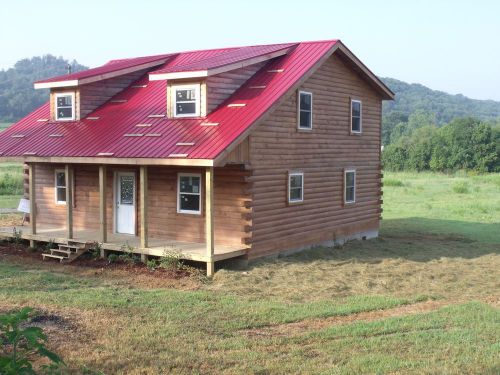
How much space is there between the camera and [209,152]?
1490 centimetres

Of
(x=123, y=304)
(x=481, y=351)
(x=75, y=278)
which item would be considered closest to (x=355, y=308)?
(x=481, y=351)

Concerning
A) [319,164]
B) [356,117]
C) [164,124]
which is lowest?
[319,164]

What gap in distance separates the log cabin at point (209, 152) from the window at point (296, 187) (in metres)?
0.04

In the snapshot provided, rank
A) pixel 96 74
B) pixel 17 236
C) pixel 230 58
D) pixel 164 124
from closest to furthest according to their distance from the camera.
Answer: pixel 164 124 < pixel 230 58 < pixel 17 236 < pixel 96 74

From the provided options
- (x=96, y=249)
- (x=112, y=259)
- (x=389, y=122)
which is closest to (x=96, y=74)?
(x=96, y=249)

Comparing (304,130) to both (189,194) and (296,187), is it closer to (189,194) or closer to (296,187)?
(296,187)

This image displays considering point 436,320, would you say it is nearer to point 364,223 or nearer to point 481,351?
point 481,351

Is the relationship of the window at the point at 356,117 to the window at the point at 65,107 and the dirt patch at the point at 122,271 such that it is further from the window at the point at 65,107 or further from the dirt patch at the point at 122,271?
the window at the point at 65,107

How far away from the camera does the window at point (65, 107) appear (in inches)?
806

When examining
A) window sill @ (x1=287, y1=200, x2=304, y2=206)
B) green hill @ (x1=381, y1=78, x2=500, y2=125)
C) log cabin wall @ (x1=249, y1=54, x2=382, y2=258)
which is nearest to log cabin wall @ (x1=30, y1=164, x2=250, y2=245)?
log cabin wall @ (x1=249, y1=54, x2=382, y2=258)

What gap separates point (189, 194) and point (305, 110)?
14.4 feet

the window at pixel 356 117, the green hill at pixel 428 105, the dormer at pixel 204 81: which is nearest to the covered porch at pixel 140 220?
the dormer at pixel 204 81

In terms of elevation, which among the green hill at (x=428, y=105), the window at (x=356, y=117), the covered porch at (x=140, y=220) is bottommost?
the covered porch at (x=140, y=220)

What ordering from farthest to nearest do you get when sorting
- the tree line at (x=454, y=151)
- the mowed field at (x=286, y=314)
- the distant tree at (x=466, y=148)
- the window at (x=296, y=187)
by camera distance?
1. the tree line at (x=454, y=151)
2. the distant tree at (x=466, y=148)
3. the window at (x=296, y=187)
4. the mowed field at (x=286, y=314)
